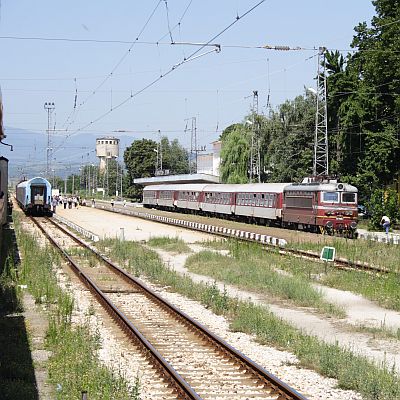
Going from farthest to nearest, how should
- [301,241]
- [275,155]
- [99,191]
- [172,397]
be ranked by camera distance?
[99,191] → [275,155] → [301,241] → [172,397]

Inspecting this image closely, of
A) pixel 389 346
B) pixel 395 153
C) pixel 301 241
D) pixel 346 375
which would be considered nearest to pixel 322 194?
pixel 301 241

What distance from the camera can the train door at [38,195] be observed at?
194 ft

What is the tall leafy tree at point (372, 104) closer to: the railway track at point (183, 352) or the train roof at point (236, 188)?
the train roof at point (236, 188)

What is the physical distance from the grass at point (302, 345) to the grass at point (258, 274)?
4.78 feet

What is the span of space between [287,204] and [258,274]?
2257 centimetres

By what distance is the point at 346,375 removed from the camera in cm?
991

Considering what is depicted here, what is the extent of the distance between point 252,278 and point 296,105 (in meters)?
55.8

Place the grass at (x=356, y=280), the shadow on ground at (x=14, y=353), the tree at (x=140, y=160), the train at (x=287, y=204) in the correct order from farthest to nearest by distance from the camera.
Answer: the tree at (x=140, y=160) < the train at (x=287, y=204) < the grass at (x=356, y=280) < the shadow on ground at (x=14, y=353)

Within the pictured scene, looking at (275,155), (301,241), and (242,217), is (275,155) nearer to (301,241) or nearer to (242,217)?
(242,217)

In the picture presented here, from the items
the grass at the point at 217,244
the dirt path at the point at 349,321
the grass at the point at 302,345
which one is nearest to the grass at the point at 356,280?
the dirt path at the point at 349,321

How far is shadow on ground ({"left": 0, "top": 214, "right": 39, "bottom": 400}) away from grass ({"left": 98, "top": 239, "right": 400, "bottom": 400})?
154 inches

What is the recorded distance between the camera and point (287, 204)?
141ft

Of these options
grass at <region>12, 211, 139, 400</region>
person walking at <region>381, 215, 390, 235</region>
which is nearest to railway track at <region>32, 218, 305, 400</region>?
grass at <region>12, 211, 139, 400</region>

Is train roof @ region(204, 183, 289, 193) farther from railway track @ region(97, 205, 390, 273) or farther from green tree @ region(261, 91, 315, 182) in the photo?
green tree @ region(261, 91, 315, 182)
